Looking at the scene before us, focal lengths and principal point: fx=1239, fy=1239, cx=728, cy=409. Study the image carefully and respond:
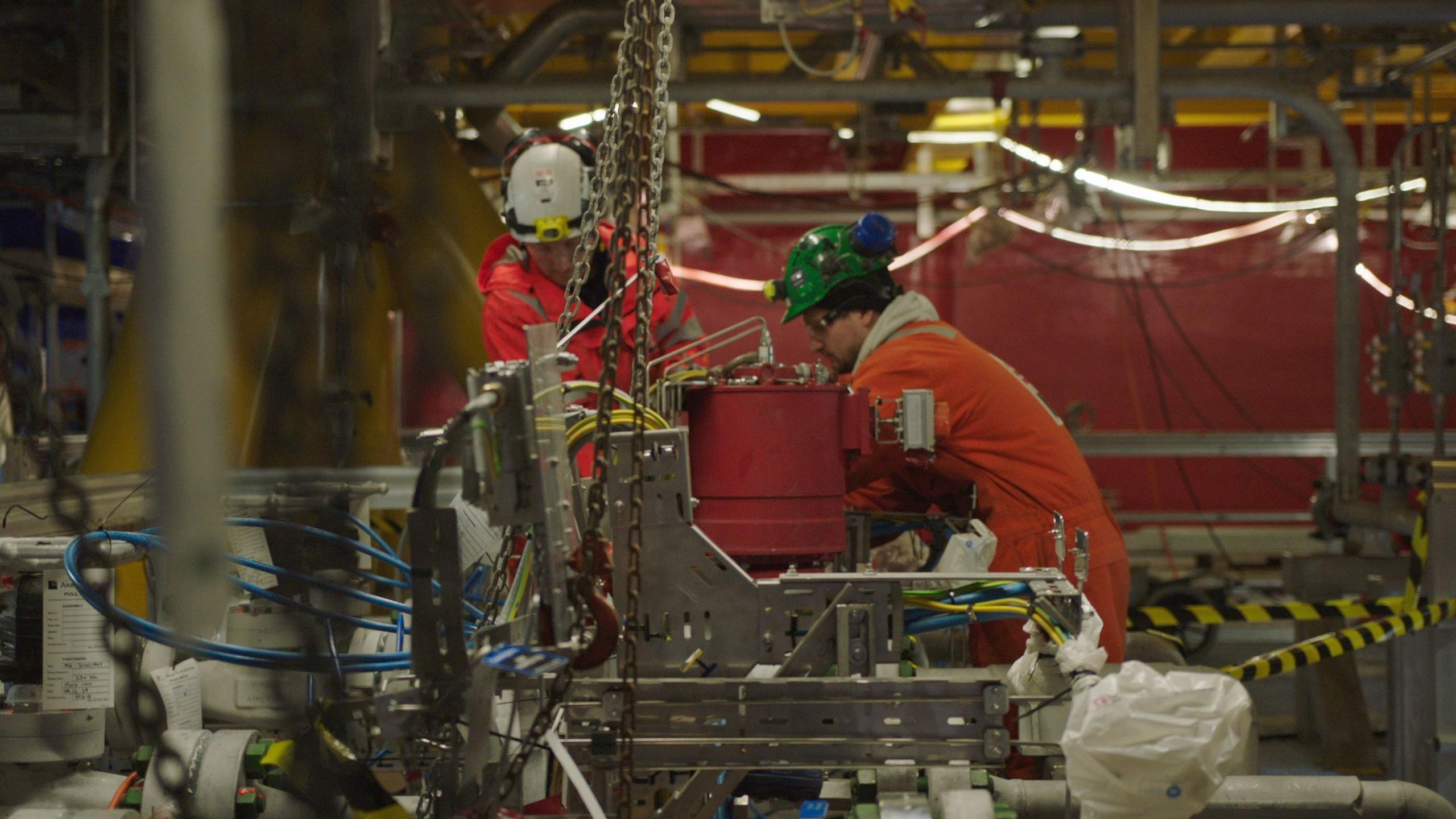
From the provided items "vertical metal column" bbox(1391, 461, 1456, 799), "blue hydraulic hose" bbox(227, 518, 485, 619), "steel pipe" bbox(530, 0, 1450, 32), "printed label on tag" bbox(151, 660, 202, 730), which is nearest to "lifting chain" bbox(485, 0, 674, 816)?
"blue hydraulic hose" bbox(227, 518, 485, 619)

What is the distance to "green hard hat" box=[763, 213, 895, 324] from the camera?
3162mm

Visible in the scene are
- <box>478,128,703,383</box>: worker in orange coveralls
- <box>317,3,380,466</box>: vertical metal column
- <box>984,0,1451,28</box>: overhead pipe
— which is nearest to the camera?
<box>317,3,380,466</box>: vertical metal column

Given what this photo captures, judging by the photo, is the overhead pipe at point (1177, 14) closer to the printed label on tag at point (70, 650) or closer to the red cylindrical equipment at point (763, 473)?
the red cylindrical equipment at point (763, 473)

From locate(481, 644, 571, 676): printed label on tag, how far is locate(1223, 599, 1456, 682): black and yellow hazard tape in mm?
2418

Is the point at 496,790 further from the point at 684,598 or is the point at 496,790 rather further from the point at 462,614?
the point at 684,598

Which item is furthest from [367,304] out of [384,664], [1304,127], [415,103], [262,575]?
[1304,127]

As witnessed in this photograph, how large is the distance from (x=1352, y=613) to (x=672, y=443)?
3107mm

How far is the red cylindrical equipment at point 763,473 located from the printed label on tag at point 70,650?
1048 mm

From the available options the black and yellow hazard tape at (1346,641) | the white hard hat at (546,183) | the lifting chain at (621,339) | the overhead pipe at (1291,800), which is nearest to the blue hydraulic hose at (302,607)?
the lifting chain at (621,339)

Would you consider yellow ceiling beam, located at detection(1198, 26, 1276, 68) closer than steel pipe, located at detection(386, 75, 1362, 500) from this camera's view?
No

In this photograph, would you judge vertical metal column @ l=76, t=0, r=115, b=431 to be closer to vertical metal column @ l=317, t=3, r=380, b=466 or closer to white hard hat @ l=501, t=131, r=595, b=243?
vertical metal column @ l=317, t=3, r=380, b=466

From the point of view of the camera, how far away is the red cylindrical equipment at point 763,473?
2.02 m

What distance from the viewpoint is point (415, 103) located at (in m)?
4.72

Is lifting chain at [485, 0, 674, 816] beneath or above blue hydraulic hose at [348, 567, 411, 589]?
above
